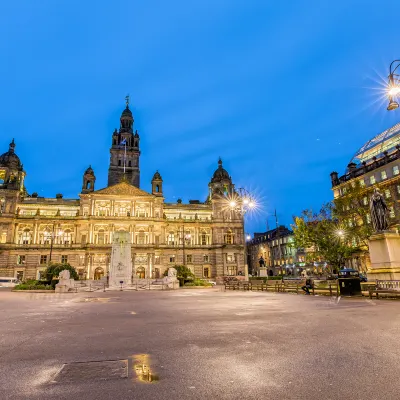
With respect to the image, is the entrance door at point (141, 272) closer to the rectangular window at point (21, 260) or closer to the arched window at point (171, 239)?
the arched window at point (171, 239)

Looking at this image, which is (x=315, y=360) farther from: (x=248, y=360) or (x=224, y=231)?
(x=224, y=231)

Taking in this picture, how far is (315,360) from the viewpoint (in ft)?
16.4

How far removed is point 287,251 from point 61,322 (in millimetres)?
86813

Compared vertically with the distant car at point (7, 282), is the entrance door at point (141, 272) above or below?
above

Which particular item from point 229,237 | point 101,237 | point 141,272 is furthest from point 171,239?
point 101,237

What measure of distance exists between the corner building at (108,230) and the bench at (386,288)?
41543 mm

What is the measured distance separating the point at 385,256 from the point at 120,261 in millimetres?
31107

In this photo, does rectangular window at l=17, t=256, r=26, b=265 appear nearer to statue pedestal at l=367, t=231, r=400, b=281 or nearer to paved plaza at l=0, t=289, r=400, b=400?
paved plaza at l=0, t=289, r=400, b=400

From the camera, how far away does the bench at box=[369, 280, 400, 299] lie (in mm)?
15156

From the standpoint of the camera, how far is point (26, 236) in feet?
199

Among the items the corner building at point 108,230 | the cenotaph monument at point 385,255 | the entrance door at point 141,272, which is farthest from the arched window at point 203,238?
the cenotaph monument at point 385,255

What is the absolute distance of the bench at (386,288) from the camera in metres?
15.2

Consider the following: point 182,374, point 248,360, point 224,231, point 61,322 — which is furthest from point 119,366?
point 224,231

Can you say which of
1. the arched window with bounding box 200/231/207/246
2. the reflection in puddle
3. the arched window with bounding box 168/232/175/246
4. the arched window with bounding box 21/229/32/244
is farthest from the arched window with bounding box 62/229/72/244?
the reflection in puddle
